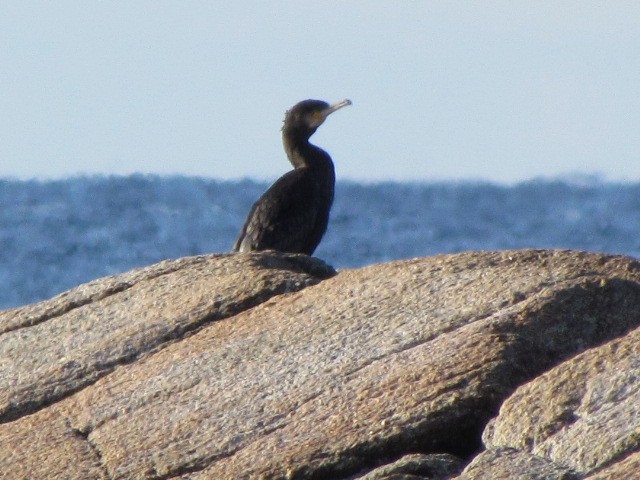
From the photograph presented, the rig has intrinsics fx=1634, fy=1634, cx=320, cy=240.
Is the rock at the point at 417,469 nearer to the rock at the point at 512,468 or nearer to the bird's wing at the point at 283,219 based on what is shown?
the rock at the point at 512,468

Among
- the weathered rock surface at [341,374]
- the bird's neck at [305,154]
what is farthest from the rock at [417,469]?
the bird's neck at [305,154]

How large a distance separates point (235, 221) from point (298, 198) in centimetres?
790

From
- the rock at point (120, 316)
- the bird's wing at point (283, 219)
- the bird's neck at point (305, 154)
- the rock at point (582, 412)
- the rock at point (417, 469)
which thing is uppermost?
the bird's neck at point (305, 154)

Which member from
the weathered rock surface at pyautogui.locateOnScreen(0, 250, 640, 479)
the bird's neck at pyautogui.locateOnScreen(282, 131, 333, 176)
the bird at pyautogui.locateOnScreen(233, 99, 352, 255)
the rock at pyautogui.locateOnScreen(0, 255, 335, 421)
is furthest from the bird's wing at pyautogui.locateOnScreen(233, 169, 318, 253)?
the weathered rock surface at pyautogui.locateOnScreen(0, 250, 640, 479)

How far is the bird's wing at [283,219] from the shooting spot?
1005 cm

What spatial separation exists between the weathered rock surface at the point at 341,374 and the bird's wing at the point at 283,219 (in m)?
3.55

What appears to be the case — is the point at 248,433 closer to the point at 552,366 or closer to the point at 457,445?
the point at 457,445

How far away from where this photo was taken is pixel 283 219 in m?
10.1

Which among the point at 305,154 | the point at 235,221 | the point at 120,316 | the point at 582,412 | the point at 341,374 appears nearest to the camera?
the point at 582,412

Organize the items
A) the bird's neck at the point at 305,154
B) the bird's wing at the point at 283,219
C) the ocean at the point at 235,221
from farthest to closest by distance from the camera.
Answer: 1. the ocean at the point at 235,221
2. the bird's neck at the point at 305,154
3. the bird's wing at the point at 283,219

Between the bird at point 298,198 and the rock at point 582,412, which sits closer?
the rock at point 582,412

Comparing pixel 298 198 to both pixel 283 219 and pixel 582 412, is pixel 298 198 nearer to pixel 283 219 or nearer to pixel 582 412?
pixel 283 219

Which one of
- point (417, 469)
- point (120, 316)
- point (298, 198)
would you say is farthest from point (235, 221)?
point (417, 469)

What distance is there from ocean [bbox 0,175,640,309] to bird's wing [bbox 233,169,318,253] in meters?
5.24
